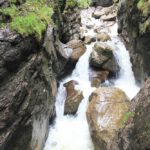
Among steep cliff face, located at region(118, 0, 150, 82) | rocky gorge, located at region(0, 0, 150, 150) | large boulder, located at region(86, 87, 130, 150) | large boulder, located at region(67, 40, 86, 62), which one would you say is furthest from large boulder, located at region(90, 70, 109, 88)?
large boulder, located at region(86, 87, 130, 150)

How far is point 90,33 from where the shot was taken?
1752 centimetres

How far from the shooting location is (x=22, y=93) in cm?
695

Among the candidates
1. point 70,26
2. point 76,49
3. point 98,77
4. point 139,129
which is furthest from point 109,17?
point 139,129

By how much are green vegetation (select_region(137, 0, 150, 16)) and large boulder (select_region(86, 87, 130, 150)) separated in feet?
9.61

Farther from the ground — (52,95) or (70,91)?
(52,95)

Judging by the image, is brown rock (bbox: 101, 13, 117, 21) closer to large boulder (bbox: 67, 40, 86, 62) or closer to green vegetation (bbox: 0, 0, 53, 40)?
large boulder (bbox: 67, 40, 86, 62)

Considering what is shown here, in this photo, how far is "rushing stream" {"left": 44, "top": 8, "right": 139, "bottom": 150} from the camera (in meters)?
9.15

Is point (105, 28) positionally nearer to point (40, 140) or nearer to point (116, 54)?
point (116, 54)

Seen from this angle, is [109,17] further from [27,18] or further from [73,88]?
[27,18]

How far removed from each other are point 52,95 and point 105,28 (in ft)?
31.6

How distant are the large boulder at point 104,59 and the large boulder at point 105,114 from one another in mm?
2872

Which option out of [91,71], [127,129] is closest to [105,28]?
[91,71]

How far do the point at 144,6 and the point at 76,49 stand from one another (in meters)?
5.07

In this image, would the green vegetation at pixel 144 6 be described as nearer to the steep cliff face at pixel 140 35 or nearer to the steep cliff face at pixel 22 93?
the steep cliff face at pixel 140 35
